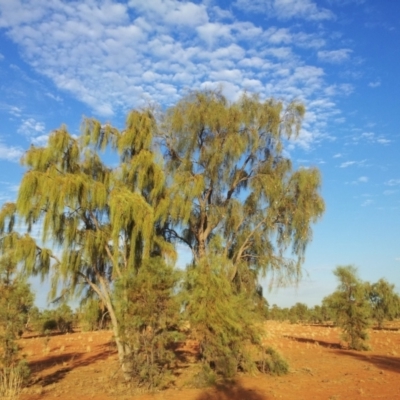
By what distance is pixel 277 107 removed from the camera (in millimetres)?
17484

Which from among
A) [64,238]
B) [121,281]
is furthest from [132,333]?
[64,238]

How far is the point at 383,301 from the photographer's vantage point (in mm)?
41031

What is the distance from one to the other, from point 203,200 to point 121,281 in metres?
6.78

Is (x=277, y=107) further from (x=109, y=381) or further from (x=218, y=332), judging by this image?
(x=109, y=381)

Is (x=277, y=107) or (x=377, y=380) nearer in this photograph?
(x=377, y=380)

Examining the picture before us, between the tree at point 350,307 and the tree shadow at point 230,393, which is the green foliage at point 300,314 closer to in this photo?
the tree at point 350,307

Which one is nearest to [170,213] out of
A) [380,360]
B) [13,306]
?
[13,306]

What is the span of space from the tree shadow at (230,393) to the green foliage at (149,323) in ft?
4.25

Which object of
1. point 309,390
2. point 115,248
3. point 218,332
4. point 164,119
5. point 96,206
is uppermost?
point 164,119

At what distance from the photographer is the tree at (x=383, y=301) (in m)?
40.5

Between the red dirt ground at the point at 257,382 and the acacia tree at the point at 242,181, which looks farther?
the acacia tree at the point at 242,181

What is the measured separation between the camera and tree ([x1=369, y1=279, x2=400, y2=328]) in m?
40.5

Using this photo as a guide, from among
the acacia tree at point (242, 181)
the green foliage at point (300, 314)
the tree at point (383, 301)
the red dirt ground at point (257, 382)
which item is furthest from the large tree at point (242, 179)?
the green foliage at point (300, 314)

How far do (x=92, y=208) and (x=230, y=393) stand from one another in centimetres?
660
